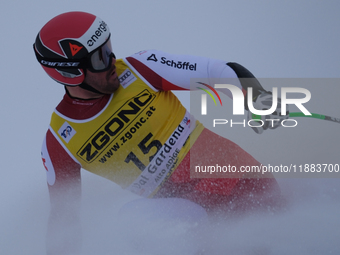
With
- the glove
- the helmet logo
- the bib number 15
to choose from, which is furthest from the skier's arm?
the glove

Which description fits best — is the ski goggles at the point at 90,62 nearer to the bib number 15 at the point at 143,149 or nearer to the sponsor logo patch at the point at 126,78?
the sponsor logo patch at the point at 126,78

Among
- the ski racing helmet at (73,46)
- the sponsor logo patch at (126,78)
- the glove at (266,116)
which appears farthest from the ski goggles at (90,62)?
the glove at (266,116)

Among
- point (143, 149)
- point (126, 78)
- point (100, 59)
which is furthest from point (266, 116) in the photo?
point (100, 59)

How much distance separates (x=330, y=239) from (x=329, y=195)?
604mm

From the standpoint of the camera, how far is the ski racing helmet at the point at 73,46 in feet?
7.58

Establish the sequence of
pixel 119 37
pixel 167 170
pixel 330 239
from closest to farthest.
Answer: pixel 330 239, pixel 167 170, pixel 119 37

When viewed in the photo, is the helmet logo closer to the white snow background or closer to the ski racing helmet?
the ski racing helmet

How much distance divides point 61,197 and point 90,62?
90 cm

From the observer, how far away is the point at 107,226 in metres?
2.79

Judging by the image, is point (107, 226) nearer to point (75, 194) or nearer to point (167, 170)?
point (75, 194)

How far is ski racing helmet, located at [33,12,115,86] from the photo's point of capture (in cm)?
231

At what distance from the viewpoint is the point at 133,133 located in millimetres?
2512

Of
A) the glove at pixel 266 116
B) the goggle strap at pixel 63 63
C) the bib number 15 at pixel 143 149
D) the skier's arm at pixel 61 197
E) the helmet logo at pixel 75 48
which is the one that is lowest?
the skier's arm at pixel 61 197

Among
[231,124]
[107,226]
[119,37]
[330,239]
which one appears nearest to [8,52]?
[119,37]
